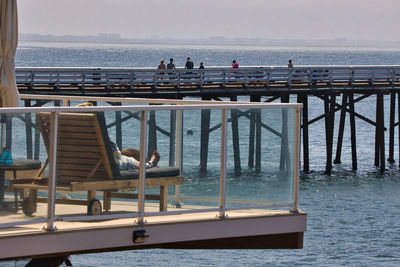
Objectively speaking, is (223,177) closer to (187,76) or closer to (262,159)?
(262,159)

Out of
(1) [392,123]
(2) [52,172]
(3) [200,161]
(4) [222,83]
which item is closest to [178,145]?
(3) [200,161]

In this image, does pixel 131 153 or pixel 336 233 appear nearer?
pixel 131 153

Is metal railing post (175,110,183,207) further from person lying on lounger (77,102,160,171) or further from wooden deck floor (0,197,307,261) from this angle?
person lying on lounger (77,102,160,171)

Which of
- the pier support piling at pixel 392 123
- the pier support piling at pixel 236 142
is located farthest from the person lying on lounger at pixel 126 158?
the pier support piling at pixel 392 123

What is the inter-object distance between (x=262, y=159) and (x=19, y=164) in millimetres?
1743

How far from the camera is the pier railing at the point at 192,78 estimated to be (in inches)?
1163

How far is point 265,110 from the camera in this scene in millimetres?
6656

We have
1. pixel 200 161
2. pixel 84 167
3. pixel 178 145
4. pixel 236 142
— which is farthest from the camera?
pixel 236 142

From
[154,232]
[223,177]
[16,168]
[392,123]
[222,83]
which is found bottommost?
[392,123]

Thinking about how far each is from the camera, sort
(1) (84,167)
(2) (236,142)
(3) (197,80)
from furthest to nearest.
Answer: (3) (197,80)
(2) (236,142)
(1) (84,167)

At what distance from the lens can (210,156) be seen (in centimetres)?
659

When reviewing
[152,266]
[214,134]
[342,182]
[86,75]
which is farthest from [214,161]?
[342,182]

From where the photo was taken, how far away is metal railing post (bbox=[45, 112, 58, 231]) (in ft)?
19.5

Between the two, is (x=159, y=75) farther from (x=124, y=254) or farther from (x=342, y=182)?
(x=124, y=254)
